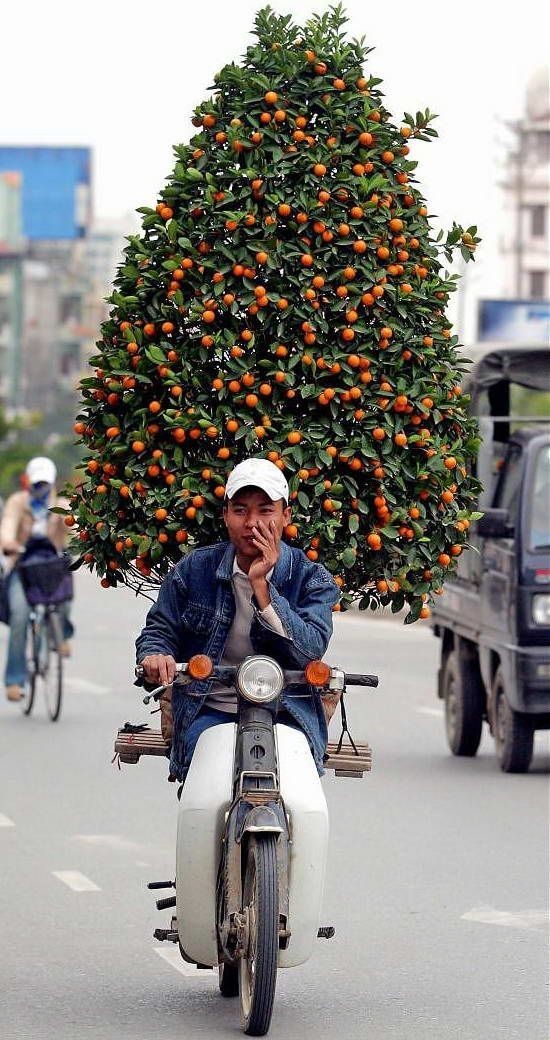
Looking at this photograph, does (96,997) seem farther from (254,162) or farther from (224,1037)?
(254,162)

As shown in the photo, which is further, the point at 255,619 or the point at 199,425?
the point at 199,425

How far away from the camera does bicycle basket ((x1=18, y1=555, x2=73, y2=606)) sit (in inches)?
650

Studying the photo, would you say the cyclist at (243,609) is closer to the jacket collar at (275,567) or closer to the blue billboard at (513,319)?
the jacket collar at (275,567)

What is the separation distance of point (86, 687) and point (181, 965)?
1159 cm

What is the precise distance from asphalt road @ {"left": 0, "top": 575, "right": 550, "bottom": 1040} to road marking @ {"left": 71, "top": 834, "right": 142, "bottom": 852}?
18 mm

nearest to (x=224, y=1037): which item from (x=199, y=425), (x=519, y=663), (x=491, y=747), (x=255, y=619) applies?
(x=255, y=619)

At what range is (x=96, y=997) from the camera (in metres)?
7.18

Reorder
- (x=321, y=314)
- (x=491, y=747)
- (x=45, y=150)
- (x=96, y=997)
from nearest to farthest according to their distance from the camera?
(x=96, y=997)
(x=321, y=314)
(x=491, y=747)
(x=45, y=150)

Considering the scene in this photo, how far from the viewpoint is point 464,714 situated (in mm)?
14211

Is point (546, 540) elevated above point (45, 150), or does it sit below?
below

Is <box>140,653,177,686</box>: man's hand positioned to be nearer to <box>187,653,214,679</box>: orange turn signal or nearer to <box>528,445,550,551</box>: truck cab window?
<box>187,653,214,679</box>: orange turn signal

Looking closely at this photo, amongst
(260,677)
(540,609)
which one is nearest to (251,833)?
(260,677)

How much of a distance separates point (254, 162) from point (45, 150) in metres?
105

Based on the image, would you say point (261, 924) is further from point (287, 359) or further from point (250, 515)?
point (287, 359)
